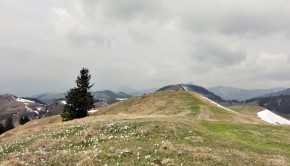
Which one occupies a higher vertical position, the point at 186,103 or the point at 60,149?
the point at 186,103

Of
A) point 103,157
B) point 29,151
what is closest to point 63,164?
point 103,157

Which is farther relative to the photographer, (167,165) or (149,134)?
(149,134)

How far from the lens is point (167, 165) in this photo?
1006 inches

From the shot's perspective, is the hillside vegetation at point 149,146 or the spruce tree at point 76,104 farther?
the spruce tree at point 76,104

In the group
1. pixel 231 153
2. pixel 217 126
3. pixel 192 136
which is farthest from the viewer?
pixel 217 126

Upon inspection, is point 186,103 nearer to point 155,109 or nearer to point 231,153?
point 155,109

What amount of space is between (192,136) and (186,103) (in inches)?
2102

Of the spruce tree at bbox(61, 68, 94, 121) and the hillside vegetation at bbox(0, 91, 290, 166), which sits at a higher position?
the spruce tree at bbox(61, 68, 94, 121)

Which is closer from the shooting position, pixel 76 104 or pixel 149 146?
pixel 149 146

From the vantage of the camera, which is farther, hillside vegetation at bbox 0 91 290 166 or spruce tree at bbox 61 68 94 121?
spruce tree at bbox 61 68 94 121

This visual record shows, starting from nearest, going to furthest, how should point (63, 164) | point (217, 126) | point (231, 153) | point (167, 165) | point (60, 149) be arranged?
1. point (167, 165)
2. point (63, 164)
3. point (231, 153)
4. point (60, 149)
5. point (217, 126)

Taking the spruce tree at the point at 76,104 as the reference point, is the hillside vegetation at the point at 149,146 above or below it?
below

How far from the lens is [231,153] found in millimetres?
30156

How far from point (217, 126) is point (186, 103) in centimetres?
4070
